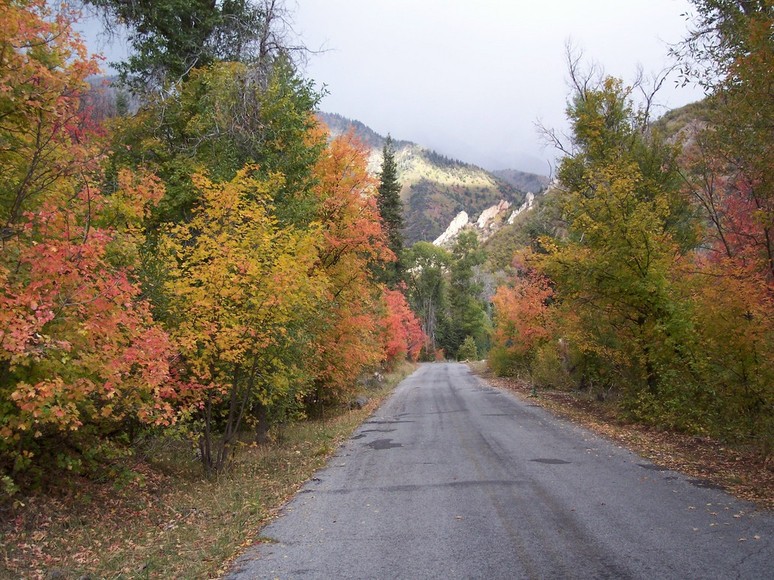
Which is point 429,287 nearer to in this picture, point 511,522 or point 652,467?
point 652,467

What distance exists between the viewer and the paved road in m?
5.13

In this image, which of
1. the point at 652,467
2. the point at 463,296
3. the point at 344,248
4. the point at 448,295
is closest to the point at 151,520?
the point at 652,467

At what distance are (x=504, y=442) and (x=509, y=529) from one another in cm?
614

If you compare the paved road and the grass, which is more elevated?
the paved road

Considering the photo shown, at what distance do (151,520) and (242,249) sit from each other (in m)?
4.74

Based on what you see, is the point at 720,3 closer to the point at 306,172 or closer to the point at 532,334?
the point at 306,172

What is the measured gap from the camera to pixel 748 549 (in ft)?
17.4

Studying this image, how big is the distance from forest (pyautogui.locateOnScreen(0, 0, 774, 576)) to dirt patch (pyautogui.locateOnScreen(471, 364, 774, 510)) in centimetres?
43

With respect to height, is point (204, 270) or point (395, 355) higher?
point (204, 270)

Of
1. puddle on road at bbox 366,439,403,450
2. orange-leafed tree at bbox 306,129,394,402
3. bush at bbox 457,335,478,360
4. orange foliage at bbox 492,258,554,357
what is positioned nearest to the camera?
puddle on road at bbox 366,439,403,450

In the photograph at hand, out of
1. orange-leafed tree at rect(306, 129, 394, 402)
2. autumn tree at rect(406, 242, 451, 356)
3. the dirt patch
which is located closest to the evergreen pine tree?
orange-leafed tree at rect(306, 129, 394, 402)

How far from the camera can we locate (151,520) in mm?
7707

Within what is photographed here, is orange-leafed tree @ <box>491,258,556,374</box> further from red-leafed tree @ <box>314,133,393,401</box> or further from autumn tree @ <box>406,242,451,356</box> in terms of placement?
autumn tree @ <box>406,242,451,356</box>

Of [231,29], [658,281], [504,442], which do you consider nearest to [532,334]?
[658,281]
